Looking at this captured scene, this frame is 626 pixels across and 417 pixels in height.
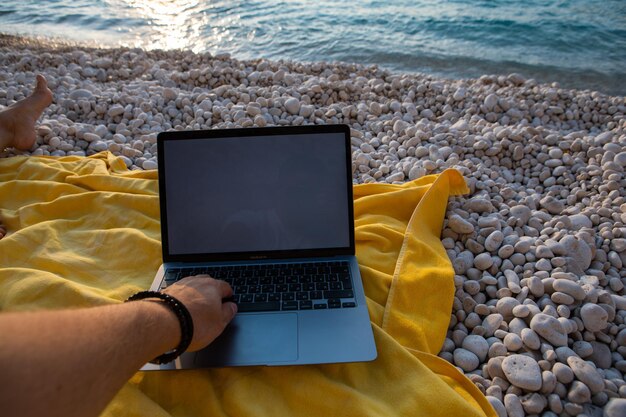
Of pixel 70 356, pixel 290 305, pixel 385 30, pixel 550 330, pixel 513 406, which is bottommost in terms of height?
pixel 513 406

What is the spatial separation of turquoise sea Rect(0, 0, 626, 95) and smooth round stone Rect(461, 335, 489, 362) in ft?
11.7

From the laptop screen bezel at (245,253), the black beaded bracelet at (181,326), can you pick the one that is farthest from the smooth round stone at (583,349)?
the black beaded bracelet at (181,326)

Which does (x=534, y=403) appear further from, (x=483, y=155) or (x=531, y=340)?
(x=483, y=155)

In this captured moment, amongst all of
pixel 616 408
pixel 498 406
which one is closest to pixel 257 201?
pixel 498 406

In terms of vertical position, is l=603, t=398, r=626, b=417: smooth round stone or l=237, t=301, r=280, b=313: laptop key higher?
l=237, t=301, r=280, b=313: laptop key

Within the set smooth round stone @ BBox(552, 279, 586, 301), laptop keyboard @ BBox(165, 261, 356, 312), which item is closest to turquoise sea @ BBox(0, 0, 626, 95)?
smooth round stone @ BBox(552, 279, 586, 301)

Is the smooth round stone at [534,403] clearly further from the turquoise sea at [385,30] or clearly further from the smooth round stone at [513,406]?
the turquoise sea at [385,30]

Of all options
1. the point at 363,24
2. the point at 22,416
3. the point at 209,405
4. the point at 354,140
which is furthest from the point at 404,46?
the point at 22,416

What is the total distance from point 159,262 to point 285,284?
530 mm

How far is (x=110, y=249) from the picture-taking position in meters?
1.70

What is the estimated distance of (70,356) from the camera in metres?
0.74

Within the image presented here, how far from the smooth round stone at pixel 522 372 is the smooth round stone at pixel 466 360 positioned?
3.5 inches

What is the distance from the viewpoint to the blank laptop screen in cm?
148

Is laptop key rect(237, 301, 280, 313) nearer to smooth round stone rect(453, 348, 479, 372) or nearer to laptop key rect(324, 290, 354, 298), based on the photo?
laptop key rect(324, 290, 354, 298)
